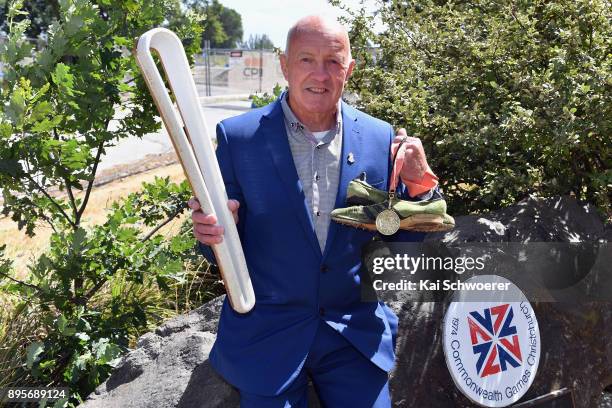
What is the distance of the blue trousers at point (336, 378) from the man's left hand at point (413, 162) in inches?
22.8

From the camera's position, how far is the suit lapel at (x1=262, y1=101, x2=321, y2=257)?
2295 mm

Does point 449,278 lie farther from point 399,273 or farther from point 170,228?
point 170,228

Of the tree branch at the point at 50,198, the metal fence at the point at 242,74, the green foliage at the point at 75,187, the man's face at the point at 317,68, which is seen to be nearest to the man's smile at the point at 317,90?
the man's face at the point at 317,68

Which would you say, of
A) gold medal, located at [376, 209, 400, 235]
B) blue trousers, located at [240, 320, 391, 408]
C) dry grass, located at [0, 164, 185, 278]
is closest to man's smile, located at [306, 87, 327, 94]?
gold medal, located at [376, 209, 400, 235]

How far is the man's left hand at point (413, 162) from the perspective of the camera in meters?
2.28

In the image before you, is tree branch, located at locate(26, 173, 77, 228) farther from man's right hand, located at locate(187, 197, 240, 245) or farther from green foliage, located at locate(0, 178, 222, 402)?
man's right hand, located at locate(187, 197, 240, 245)

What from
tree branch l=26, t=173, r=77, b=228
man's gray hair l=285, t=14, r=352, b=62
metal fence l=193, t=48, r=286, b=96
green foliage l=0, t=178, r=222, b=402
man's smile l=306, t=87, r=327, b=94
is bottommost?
metal fence l=193, t=48, r=286, b=96

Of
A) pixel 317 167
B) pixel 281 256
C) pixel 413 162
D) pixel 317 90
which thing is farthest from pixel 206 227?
pixel 413 162

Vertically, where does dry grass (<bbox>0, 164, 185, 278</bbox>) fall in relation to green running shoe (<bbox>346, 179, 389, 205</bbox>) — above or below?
below

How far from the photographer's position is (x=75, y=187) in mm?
3652

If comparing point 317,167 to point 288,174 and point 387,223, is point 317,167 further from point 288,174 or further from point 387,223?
point 387,223

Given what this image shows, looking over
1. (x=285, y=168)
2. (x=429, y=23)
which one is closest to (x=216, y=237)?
(x=285, y=168)

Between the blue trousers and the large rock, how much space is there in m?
0.59

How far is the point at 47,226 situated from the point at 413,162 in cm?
468
